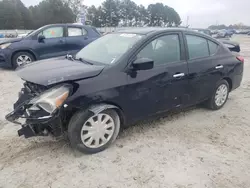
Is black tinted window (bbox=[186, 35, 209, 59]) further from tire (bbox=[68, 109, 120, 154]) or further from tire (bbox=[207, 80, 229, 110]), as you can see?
tire (bbox=[68, 109, 120, 154])

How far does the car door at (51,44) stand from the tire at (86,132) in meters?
5.37

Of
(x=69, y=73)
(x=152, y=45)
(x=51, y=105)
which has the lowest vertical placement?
(x=51, y=105)

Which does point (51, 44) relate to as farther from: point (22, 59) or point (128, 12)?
point (128, 12)

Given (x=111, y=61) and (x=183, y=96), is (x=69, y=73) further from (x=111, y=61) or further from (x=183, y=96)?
(x=183, y=96)

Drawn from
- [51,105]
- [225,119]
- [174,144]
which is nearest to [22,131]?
[51,105]

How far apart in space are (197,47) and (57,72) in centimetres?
245

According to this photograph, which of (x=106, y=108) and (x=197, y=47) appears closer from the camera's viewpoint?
(x=106, y=108)

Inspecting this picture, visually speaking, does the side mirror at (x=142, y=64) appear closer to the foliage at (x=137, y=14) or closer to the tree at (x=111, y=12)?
the tree at (x=111, y=12)

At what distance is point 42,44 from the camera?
298 inches

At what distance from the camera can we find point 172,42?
3697mm

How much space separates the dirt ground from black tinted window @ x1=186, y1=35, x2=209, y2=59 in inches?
46.6

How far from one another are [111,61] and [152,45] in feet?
2.26

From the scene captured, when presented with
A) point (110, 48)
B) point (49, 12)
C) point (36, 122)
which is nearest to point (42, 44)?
point (110, 48)

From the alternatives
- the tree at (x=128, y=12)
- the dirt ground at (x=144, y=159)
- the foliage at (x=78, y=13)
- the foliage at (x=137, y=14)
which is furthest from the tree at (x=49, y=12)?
the dirt ground at (x=144, y=159)
